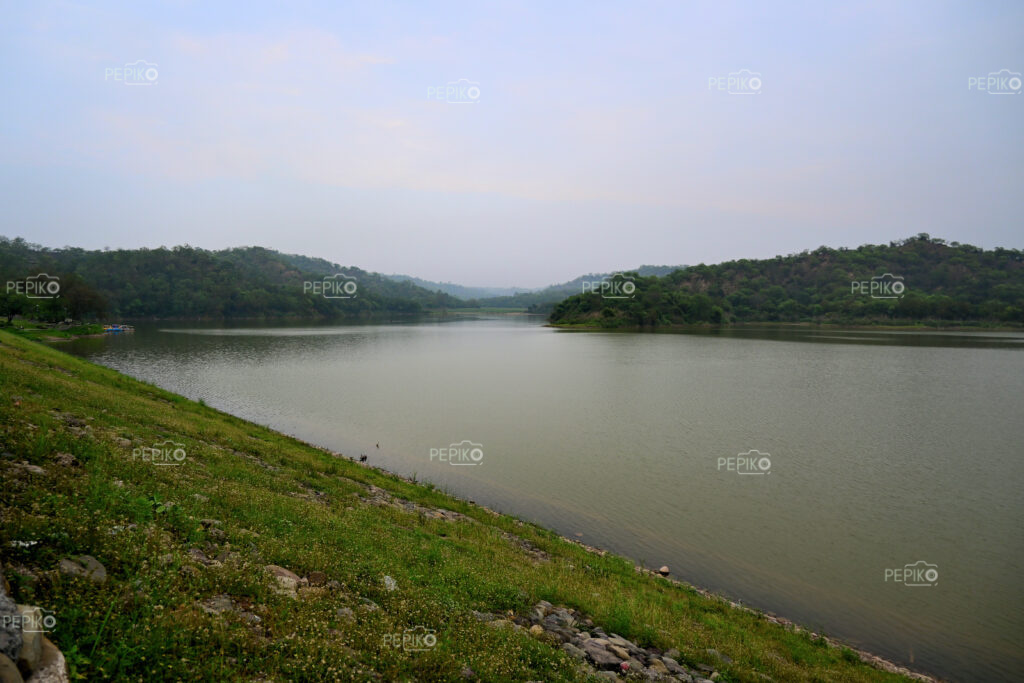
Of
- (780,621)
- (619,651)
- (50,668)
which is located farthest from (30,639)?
(780,621)

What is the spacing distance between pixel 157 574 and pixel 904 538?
71.3ft

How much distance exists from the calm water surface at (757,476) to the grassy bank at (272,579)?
3386 mm

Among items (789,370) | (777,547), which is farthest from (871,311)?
(777,547)

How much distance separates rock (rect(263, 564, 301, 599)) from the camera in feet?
22.9

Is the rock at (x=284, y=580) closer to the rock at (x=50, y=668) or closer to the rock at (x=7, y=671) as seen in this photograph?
the rock at (x=50, y=668)

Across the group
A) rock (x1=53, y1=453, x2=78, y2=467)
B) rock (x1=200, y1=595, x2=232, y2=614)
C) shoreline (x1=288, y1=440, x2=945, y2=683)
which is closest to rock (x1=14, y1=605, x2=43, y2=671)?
rock (x1=200, y1=595, x2=232, y2=614)

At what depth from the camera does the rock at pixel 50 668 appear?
3.79 meters

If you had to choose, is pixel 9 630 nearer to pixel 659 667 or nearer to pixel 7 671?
pixel 7 671

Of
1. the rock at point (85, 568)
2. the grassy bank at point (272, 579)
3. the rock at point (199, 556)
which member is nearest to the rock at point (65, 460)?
the grassy bank at point (272, 579)

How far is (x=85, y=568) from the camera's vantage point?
5473mm

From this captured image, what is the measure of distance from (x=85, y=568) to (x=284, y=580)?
2.51m

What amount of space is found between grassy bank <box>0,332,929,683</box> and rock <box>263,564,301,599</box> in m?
0.15

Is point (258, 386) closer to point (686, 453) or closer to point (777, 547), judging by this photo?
point (686, 453)

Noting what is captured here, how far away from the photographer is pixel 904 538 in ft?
55.5
